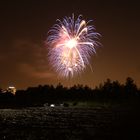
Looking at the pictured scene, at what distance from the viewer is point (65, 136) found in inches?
2813

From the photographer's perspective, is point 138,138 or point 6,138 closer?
point 138,138

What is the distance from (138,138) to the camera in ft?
203

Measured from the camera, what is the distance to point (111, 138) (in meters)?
65.4

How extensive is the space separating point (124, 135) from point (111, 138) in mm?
3222

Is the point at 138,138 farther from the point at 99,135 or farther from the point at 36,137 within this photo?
the point at 36,137

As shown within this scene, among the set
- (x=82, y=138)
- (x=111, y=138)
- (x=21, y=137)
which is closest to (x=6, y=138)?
(x=21, y=137)

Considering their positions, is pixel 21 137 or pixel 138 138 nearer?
pixel 138 138

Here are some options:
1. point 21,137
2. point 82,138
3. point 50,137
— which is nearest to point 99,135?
point 82,138

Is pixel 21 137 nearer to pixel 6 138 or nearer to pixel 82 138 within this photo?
pixel 6 138

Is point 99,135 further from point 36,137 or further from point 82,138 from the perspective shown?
point 36,137

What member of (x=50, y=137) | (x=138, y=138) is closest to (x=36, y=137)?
(x=50, y=137)

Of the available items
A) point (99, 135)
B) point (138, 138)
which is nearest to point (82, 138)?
point (99, 135)

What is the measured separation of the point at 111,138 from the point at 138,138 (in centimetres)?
522

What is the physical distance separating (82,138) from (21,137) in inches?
439
